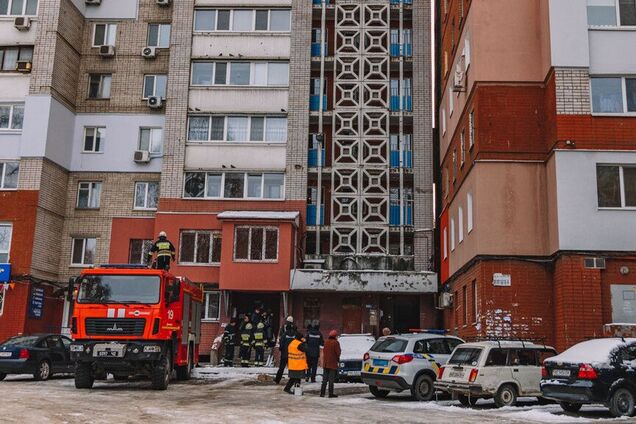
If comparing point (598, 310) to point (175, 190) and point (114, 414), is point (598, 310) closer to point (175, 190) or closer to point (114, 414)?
point (114, 414)

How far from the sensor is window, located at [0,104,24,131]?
32.2 m

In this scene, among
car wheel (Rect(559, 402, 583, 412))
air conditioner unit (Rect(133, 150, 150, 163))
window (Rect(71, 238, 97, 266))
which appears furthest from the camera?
air conditioner unit (Rect(133, 150, 150, 163))

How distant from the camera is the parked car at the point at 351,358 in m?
21.7

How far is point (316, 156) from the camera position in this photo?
33750 millimetres

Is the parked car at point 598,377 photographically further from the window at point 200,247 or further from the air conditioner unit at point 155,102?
the air conditioner unit at point 155,102

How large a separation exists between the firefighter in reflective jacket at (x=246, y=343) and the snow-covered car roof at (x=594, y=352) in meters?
14.4

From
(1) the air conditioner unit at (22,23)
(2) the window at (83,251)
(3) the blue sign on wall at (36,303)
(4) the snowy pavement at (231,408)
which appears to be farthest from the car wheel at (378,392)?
(1) the air conditioner unit at (22,23)

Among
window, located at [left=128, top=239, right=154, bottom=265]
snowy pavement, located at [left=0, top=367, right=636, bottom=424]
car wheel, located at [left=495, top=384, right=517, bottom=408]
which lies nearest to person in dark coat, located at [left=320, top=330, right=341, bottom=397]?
snowy pavement, located at [left=0, top=367, right=636, bottom=424]

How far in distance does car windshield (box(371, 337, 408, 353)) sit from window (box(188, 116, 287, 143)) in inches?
686

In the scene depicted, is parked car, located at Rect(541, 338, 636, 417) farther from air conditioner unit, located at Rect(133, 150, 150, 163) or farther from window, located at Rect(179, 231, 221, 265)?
air conditioner unit, located at Rect(133, 150, 150, 163)

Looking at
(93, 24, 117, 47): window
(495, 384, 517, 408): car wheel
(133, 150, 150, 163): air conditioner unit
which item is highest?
(93, 24, 117, 47): window

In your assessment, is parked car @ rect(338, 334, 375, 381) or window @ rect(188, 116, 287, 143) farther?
window @ rect(188, 116, 287, 143)

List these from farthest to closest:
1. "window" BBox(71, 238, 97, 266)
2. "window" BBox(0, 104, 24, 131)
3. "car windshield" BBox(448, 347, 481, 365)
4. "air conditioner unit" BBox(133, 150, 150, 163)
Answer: "air conditioner unit" BBox(133, 150, 150, 163) < "window" BBox(71, 238, 97, 266) < "window" BBox(0, 104, 24, 131) < "car windshield" BBox(448, 347, 481, 365)

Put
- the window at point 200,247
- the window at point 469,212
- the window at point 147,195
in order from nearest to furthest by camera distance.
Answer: the window at point 469,212, the window at point 200,247, the window at point 147,195
